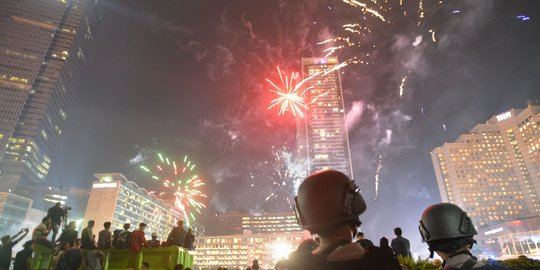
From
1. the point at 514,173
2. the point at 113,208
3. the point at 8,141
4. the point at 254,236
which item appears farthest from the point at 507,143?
the point at 8,141

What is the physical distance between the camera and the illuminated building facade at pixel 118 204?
332ft

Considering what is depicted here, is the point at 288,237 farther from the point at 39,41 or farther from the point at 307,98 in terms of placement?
the point at 39,41

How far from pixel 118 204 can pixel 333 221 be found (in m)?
120

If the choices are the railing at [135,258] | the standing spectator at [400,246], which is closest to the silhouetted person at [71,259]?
the railing at [135,258]

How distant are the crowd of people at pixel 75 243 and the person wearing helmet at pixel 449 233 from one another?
8035 millimetres

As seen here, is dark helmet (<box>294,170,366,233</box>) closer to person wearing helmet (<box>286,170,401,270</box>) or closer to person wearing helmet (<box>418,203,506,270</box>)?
person wearing helmet (<box>286,170,401,270</box>)

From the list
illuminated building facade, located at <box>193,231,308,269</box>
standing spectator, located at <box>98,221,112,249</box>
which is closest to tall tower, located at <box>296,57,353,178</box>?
illuminated building facade, located at <box>193,231,308,269</box>

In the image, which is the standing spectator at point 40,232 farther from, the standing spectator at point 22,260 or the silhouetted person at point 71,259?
the silhouetted person at point 71,259

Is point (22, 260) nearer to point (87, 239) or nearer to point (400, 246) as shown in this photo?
point (87, 239)

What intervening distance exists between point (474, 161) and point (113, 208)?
164 m

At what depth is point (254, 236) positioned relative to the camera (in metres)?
149

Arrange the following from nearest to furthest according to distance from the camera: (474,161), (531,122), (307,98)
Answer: (531,122)
(474,161)
(307,98)

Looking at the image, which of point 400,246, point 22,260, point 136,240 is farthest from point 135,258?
point 400,246

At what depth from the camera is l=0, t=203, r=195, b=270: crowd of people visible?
885 centimetres
